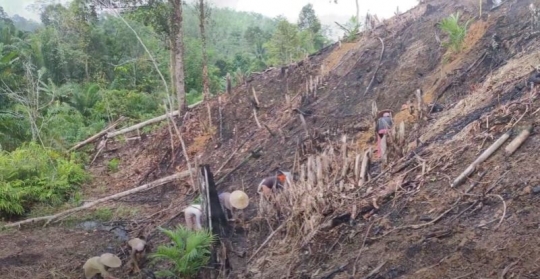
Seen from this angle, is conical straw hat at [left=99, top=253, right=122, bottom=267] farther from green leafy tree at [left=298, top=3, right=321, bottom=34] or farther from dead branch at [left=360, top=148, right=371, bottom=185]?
green leafy tree at [left=298, top=3, right=321, bottom=34]

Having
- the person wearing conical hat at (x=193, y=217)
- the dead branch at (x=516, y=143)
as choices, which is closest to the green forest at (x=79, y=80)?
the person wearing conical hat at (x=193, y=217)

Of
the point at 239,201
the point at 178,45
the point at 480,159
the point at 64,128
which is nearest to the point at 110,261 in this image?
the point at 239,201

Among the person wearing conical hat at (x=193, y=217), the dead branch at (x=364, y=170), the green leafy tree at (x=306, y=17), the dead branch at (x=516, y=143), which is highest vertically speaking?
the green leafy tree at (x=306, y=17)

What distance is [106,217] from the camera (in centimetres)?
850

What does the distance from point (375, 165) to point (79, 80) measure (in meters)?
19.5

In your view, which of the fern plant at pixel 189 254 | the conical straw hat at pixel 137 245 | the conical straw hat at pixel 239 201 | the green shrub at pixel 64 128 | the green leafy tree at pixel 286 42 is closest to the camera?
the fern plant at pixel 189 254

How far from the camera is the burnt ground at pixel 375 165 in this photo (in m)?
4.22

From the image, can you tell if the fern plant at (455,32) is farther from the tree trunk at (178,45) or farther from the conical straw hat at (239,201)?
the tree trunk at (178,45)

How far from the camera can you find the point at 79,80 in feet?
74.7

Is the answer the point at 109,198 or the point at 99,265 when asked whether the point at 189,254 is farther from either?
the point at 109,198

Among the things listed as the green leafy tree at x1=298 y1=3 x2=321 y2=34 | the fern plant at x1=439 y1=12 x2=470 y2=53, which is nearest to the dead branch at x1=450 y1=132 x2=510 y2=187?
the fern plant at x1=439 y1=12 x2=470 y2=53

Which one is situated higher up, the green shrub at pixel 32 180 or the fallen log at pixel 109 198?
the green shrub at pixel 32 180

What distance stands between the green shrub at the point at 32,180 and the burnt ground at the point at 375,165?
60 centimetres

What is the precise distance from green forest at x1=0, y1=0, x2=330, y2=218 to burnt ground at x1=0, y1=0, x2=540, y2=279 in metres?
1.00
